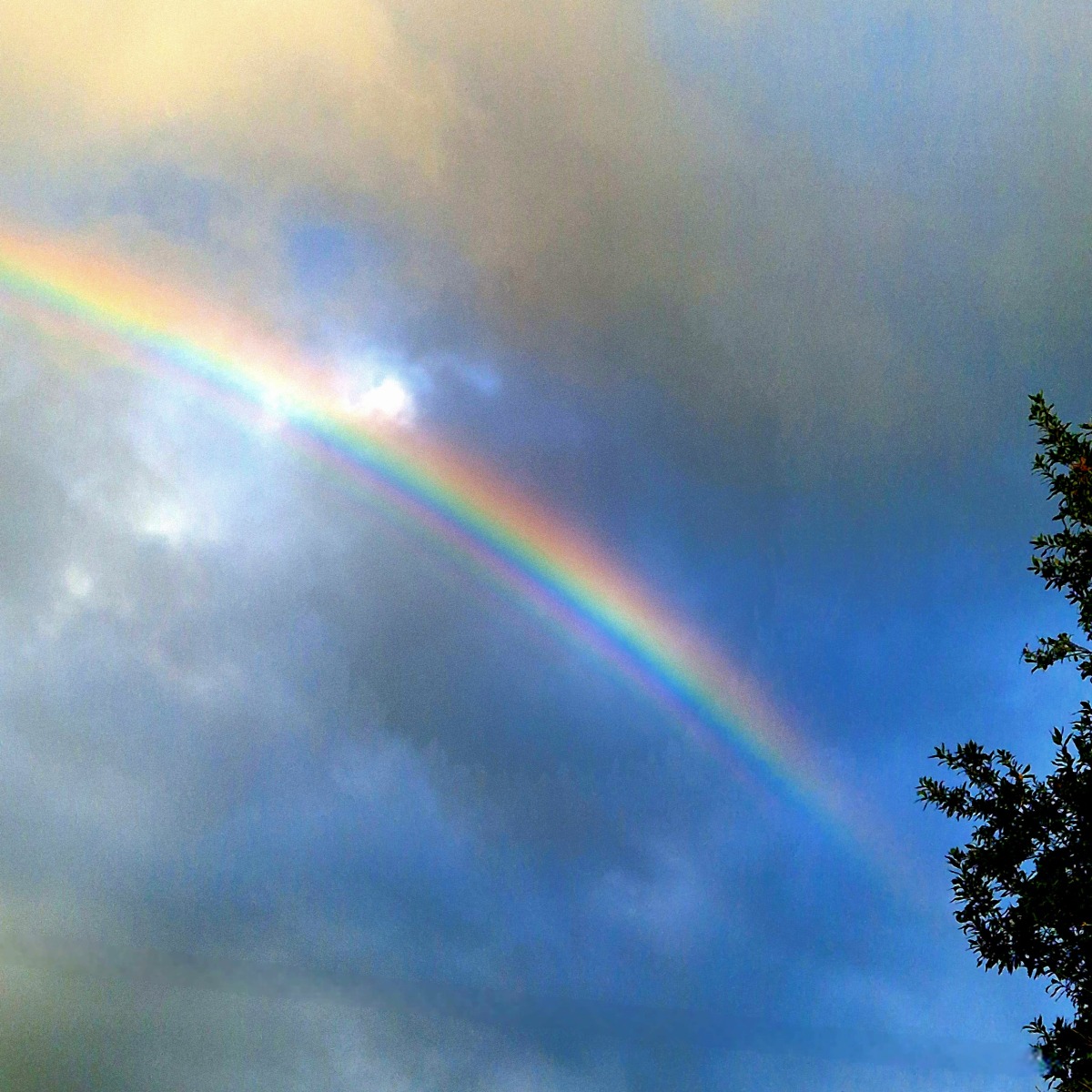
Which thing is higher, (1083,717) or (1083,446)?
(1083,446)

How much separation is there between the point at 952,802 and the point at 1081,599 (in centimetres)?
425

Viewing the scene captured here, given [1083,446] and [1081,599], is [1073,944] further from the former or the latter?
[1083,446]

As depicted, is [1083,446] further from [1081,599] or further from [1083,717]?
[1083,717]

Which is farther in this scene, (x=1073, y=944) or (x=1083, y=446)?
(x=1083, y=446)

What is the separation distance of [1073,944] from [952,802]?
2.88 metres

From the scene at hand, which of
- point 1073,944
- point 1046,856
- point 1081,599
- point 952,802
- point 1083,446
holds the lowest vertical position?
point 1073,944

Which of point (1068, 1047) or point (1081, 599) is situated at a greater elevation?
point (1081, 599)

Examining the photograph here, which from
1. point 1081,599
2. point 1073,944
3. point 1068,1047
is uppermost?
point 1081,599

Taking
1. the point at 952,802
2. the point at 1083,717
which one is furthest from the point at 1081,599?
the point at 952,802

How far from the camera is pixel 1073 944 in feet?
52.9

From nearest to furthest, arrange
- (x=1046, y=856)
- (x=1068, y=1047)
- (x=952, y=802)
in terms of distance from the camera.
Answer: (x=1068, y=1047) < (x=1046, y=856) < (x=952, y=802)

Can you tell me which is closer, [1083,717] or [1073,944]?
[1073,944]

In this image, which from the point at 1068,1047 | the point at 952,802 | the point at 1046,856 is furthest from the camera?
Answer: the point at 952,802

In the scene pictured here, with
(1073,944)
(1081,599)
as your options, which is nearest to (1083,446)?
(1081,599)
